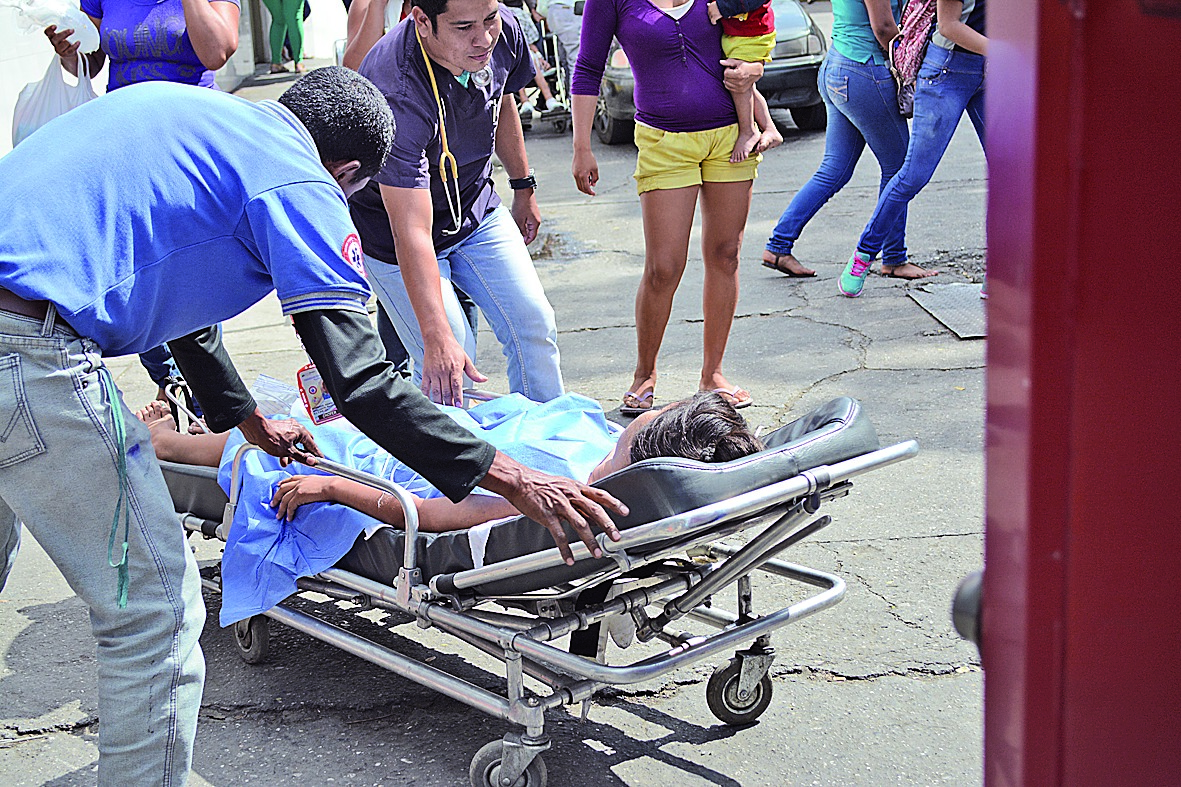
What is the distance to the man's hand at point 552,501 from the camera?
237cm

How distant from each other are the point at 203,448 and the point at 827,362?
304 cm

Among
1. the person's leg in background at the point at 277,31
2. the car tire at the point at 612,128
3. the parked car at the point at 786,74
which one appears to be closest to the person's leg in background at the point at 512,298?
the parked car at the point at 786,74

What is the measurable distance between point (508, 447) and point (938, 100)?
3.73 meters

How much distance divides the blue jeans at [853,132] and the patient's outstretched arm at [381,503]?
13.6 feet

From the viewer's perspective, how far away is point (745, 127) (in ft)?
15.9

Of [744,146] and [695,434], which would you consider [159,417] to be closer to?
[695,434]

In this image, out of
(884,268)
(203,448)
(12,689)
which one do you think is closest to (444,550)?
(203,448)

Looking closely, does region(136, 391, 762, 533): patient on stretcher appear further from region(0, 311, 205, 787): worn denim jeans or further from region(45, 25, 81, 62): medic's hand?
region(45, 25, 81, 62): medic's hand

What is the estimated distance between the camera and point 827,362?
18.4 feet

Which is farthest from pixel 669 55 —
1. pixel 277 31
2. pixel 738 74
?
pixel 277 31

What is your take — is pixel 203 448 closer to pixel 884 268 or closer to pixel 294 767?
pixel 294 767

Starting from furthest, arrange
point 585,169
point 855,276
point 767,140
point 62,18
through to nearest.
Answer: point 855,276 → point 585,169 → point 767,140 → point 62,18

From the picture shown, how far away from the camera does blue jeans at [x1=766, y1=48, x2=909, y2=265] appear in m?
6.31

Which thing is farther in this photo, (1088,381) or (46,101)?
(46,101)
